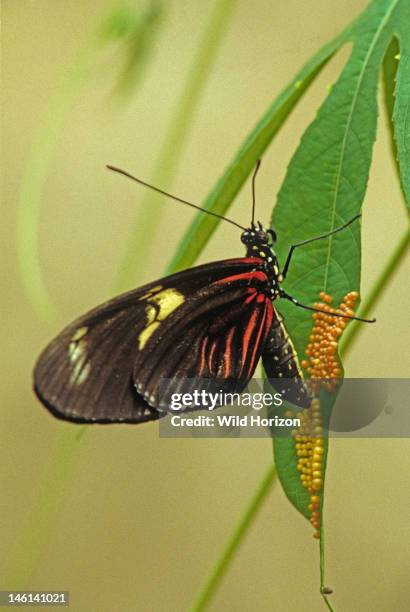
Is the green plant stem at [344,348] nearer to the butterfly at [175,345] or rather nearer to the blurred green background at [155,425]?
the butterfly at [175,345]

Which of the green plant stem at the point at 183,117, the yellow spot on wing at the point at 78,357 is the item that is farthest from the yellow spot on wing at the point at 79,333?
the green plant stem at the point at 183,117

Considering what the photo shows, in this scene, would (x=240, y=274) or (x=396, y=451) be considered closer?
(x=240, y=274)

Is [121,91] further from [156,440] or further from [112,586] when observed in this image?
[112,586]

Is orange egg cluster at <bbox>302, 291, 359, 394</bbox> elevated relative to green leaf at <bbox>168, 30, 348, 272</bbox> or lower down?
lower down

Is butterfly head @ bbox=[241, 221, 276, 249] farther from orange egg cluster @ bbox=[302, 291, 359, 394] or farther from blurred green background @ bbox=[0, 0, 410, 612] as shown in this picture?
blurred green background @ bbox=[0, 0, 410, 612]

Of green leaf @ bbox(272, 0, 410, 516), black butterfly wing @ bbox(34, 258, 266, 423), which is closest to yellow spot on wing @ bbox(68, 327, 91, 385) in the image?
black butterfly wing @ bbox(34, 258, 266, 423)

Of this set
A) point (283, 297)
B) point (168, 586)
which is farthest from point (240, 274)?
point (168, 586)

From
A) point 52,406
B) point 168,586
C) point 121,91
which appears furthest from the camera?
point 168,586
